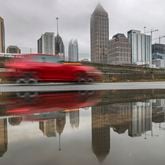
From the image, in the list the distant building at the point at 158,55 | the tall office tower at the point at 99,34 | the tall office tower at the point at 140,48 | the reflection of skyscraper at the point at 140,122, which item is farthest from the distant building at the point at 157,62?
the reflection of skyscraper at the point at 140,122

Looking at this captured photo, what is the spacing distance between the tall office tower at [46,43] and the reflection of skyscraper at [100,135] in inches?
1355

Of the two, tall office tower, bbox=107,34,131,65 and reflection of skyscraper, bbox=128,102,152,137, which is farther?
tall office tower, bbox=107,34,131,65

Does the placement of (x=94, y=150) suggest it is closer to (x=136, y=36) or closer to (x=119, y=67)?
(x=119, y=67)

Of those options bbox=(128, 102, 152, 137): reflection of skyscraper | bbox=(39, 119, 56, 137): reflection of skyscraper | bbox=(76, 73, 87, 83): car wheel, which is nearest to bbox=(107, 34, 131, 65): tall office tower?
bbox=(76, 73, 87, 83): car wheel

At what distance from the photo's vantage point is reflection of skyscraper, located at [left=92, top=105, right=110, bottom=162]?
2.23 meters

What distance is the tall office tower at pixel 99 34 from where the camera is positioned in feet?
185

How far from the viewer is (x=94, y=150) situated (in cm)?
228

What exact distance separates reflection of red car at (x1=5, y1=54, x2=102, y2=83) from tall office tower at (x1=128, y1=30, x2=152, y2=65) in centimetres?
4362

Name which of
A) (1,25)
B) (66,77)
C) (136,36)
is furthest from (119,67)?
(1,25)

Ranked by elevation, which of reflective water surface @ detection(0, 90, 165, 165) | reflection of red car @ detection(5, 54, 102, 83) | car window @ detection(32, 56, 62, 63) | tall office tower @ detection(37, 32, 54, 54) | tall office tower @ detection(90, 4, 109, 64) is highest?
tall office tower @ detection(90, 4, 109, 64)

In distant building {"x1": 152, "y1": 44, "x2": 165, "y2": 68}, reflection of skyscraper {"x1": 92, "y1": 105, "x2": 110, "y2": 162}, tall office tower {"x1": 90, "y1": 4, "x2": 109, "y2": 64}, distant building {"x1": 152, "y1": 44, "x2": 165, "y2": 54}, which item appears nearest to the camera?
reflection of skyscraper {"x1": 92, "y1": 105, "x2": 110, "y2": 162}

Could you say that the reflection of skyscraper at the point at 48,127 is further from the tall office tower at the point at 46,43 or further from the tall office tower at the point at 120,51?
the tall office tower at the point at 120,51

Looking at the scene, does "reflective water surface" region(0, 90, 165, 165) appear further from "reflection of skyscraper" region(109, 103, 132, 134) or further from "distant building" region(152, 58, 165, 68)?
"distant building" region(152, 58, 165, 68)

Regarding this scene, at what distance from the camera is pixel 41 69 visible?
368 inches
